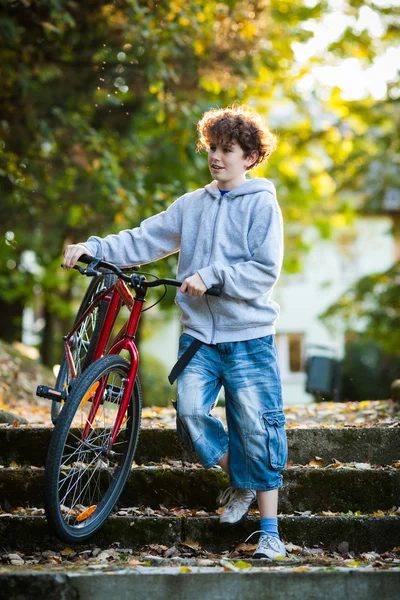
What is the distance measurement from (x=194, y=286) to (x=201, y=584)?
1.21 metres

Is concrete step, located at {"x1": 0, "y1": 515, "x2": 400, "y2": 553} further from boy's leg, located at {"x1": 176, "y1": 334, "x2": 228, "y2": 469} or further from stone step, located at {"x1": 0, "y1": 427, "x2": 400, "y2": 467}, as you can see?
stone step, located at {"x1": 0, "y1": 427, "x2": 400, "y2": 467}

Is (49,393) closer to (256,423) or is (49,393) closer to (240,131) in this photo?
(256,423)

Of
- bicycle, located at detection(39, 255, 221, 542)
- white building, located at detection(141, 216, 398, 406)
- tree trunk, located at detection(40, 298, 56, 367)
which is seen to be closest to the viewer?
bicycle, located at detection(39, 255, 221, 542)

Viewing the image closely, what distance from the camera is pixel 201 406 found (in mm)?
3889

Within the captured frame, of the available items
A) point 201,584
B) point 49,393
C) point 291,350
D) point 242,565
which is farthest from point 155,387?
point 201,584

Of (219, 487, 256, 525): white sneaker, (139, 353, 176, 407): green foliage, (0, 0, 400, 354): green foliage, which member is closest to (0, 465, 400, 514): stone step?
(219, 487, 256, 525): white sneaker

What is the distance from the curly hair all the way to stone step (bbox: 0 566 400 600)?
6.13ft

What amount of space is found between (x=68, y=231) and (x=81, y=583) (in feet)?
32.5

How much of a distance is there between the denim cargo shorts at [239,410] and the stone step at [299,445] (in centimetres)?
92

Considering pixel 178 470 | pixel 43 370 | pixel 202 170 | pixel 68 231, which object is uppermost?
pixel 202 170

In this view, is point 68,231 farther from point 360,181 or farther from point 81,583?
point 81,583

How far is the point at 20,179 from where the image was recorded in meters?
10.3

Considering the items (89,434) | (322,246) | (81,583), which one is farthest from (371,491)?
(322,246)

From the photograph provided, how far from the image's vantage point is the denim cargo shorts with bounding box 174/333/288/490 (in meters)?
3.89
